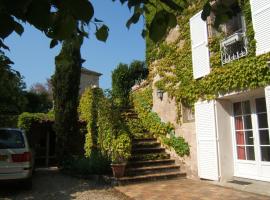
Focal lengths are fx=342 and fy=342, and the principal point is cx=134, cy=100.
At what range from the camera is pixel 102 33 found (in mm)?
2359

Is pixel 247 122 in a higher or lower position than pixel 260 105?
lower

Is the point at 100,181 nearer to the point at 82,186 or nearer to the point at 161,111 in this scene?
the point at 82,186

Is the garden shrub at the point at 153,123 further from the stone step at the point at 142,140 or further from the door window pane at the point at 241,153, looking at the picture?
the door window pane at the point at 241,153

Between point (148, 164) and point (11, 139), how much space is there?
4129mm

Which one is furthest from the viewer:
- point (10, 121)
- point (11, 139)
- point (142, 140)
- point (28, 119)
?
point (10, 121)

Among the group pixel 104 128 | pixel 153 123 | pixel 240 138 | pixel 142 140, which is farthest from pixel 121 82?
pixel 240 138

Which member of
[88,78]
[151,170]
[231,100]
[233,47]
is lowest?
[151,170]

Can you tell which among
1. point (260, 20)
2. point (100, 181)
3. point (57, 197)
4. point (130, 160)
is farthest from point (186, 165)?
point (260, 20)

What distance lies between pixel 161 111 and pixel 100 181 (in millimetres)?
3463

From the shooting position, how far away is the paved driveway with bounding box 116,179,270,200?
7.38 metres

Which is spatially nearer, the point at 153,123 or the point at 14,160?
the point at 14,160

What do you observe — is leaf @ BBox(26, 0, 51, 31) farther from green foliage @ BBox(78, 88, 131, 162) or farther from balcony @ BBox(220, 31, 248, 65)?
green foliage @ BBox(78, 88, 131, 162)

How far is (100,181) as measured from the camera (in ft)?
32.6

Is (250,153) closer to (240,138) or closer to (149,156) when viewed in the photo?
(240,138)
